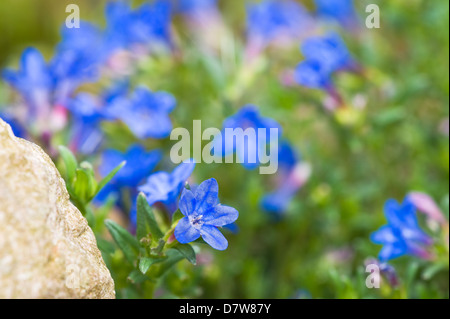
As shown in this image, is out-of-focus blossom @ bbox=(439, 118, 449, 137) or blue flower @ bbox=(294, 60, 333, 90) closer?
blue flower @ bbox=(294, 60, 333, 90)

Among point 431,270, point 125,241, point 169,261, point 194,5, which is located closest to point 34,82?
point 125,241

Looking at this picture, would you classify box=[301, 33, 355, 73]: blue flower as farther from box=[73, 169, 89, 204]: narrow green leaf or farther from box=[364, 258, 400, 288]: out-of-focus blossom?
box=[73, 169, 89, 204]: narrow green leaf

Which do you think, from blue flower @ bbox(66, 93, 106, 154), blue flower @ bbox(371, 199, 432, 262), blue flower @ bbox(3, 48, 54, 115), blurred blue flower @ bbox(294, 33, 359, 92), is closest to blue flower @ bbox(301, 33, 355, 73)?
blurred blue flower @ bbox(294, 33, 359, 92)

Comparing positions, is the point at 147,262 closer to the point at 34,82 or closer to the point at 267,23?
the point at 34,82

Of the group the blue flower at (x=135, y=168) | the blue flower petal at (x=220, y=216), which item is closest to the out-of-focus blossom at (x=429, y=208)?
the blue flower petal at (x=220, y=216)

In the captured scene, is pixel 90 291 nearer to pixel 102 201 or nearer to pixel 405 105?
pixel 102 201

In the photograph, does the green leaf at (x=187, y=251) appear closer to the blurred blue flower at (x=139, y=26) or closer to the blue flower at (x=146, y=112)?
the blue flower at (x=146, y=112)
